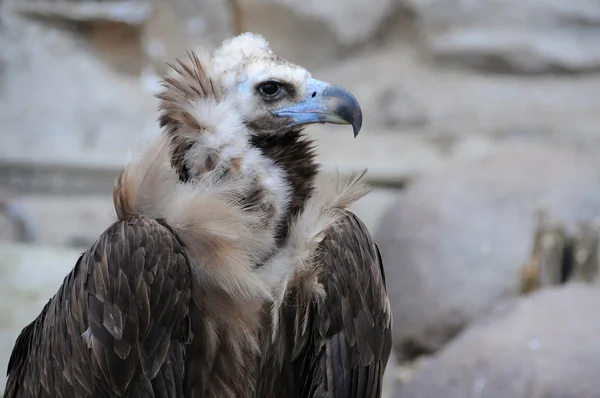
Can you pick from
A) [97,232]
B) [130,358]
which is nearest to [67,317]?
[130,358]

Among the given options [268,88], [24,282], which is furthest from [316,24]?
[268,88]

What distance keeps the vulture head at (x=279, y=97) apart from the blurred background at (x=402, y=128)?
2196 mm

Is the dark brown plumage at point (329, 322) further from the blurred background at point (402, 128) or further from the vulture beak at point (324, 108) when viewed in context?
the blurred background at point (402, 128)

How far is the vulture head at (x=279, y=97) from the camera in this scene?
2002mm

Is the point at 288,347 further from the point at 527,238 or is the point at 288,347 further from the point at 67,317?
the point at 527,238

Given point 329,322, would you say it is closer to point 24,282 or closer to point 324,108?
point 324,108

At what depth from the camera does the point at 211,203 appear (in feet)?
6.35

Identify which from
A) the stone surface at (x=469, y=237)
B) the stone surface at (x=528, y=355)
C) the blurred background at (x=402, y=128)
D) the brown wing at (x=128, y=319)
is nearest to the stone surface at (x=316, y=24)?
the blurred background at (x=402, y=128)

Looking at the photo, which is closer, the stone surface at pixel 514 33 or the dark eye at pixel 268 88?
the dark eye at pixel 268 88

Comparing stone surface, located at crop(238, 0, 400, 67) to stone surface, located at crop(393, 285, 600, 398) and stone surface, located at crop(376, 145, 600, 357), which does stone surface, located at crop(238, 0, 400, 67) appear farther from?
stone surface, located at crop(393, 285, 600, 398)

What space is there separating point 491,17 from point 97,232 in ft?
15.1

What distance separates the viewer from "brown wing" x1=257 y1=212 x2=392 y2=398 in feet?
6.51

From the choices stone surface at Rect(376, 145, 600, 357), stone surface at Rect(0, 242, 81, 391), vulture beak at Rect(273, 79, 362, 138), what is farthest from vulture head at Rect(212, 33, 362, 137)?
stone surface at Rect(376, 145, 600, 357)

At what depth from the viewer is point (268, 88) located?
2.02 m
